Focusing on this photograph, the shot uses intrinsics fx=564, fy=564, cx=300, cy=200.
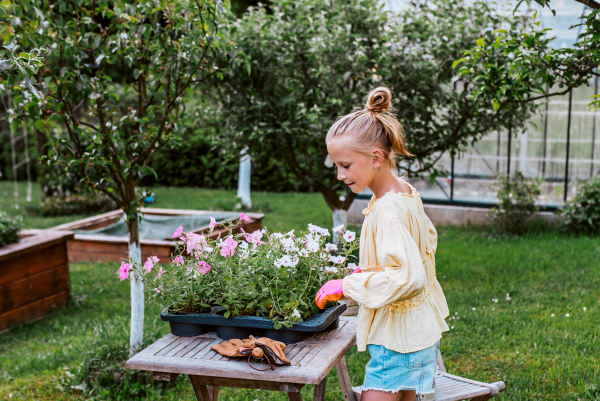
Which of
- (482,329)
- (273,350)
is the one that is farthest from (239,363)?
(482,329)

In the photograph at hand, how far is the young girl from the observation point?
1869mm

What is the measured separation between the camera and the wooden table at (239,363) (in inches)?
71.5

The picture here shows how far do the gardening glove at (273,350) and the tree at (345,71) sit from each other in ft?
10.7

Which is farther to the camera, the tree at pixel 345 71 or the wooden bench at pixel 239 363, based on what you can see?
the tree at pixel 345 71

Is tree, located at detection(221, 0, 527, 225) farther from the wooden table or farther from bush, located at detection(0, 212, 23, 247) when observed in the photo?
the wooden table

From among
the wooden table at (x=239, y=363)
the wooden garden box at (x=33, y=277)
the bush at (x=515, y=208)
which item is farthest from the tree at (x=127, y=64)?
the bush at (x=515, y=208)

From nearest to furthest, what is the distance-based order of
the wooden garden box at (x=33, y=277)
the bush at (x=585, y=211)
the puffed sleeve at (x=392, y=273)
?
the puffed sleeve at (x=392, y=273), the wooden garden box at (x=33, y=277), the bush at (x=585, y=211)

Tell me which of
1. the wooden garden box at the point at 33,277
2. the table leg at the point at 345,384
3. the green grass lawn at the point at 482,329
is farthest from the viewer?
the wooden garden box at the point at 33,277

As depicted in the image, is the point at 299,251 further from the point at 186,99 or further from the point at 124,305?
the point at 124,305

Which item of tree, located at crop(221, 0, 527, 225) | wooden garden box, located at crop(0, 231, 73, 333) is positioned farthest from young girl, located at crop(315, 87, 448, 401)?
wooden garden box, located at crop(0, 231, 73, 333)

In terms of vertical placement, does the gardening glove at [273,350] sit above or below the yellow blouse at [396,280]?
below

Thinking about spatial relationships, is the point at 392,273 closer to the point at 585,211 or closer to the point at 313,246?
the point at 313,246

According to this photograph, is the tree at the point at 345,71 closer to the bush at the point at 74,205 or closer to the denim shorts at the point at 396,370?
Answer: the denim shorts at the point at 396,370

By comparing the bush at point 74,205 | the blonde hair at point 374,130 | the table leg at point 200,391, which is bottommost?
the bush at point 74,205
